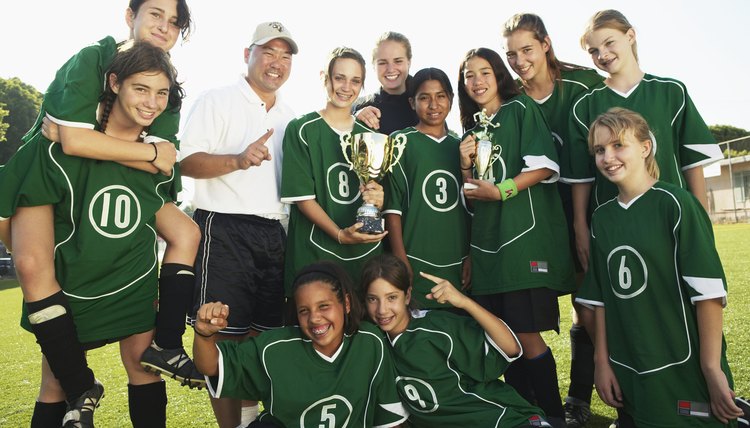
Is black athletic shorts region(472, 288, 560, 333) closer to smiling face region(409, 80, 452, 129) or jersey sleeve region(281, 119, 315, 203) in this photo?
smiling face region(409, 80, 452, 129)

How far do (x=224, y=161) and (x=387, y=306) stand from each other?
1.22 m

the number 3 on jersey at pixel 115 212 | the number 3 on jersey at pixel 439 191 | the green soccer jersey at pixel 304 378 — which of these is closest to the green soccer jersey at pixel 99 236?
the number 3 on jersey at pixel 115 212

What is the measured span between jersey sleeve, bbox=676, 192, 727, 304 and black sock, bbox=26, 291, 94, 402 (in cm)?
285

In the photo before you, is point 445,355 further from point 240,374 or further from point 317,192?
point 317,192

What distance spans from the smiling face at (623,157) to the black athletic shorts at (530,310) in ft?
2.52

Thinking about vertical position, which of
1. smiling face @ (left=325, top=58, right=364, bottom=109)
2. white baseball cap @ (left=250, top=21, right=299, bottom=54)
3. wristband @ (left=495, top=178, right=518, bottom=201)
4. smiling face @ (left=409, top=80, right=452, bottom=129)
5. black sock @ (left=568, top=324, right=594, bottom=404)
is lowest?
black sock @ (left=568, top=324, right=594, bottom=404)

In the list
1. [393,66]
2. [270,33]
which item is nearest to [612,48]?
[393,66]

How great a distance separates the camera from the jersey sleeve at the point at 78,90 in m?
2.65

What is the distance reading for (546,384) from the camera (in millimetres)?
3252

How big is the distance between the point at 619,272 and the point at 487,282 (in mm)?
713

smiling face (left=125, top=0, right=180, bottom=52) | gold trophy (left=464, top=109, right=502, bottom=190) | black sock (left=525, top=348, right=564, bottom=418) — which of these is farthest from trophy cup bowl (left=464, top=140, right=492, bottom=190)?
smiling face (left=125, top=0, right=180, bottom=52)

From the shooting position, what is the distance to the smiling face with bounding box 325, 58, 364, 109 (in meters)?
3.53

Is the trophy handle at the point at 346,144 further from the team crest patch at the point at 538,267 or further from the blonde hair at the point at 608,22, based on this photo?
the blonde hair at the point at 608,22

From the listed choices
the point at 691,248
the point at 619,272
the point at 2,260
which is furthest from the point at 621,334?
the point at 2,260
